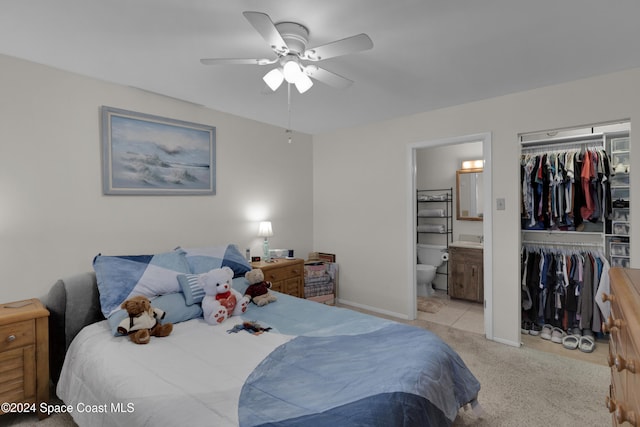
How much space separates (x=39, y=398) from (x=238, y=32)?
104 inches

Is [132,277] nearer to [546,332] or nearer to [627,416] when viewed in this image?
[627,416]

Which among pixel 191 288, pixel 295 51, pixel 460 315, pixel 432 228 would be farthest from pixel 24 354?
pixel 432 228

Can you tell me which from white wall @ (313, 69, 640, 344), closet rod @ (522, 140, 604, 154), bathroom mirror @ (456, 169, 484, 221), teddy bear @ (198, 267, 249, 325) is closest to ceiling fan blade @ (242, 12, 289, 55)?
teddy bear @ (198, 267, 249, 325)

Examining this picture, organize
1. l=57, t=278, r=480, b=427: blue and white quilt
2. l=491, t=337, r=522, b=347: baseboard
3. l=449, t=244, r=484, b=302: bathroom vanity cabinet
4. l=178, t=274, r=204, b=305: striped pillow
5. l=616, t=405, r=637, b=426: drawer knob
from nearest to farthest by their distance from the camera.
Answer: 1. l=616, t=405, r=637, b=426: drawer knob
2. l=57, t=278, r=480, b=427: blue and white quilt
3. l=178, t=274, r=204, b=305: striped pillow
4. l=491, t=337, r=522, b=347: baseboard
5. l=449, t=244, r=484, b=302: bathroom vanity cabinet

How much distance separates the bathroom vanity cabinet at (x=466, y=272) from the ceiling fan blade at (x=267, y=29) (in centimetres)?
374

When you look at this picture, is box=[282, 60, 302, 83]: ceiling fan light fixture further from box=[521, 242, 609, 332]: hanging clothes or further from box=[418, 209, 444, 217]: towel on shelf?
box=[418, 209, 444, 217]: towel on shelf

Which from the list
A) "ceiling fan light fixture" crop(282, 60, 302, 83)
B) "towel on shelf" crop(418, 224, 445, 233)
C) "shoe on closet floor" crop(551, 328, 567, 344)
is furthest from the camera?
"towel on shelf" crop(418, 224, 445, 233)

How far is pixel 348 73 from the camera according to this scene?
8.50 ft

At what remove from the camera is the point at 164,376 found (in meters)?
1.53

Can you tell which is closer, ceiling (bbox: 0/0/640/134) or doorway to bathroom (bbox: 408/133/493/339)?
ceiling (bbox: 0/0/640/134)

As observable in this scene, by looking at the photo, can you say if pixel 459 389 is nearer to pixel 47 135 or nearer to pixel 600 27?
pixel 600 27

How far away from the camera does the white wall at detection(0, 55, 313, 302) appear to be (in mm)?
2299

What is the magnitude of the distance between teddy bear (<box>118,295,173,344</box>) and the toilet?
369cm

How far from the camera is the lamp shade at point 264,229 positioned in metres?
3.76
